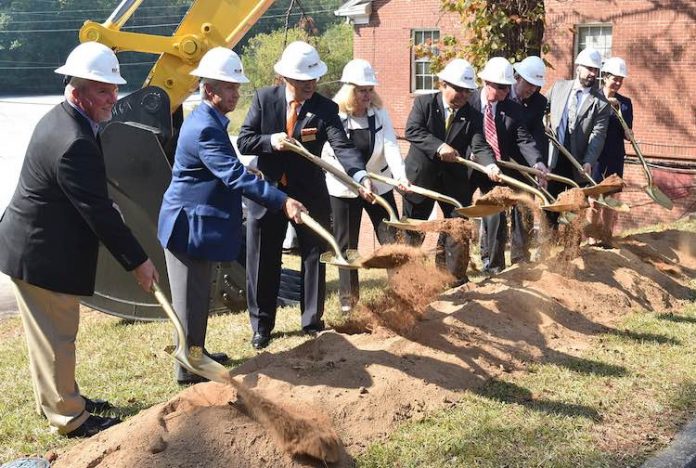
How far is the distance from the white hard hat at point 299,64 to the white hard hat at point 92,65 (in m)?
1.59

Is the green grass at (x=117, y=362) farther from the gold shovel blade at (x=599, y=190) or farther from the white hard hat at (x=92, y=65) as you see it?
the gold shovel blade at (x=599, y=190)

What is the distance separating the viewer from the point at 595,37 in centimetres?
1836

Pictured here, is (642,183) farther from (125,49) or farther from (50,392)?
(50,392)

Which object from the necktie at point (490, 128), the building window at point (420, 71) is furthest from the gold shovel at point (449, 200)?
the building window at point (420, 71)

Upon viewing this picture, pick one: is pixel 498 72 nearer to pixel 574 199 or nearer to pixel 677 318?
pixel 574 199

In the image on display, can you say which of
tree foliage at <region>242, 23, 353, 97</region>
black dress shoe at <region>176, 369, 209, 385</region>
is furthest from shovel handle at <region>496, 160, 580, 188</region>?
tree foliage at <region>242, 23, 353, 97</region>

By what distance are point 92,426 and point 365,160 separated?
3.19 m

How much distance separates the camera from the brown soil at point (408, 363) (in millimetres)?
3908

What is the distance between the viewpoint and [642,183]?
18.0 meters

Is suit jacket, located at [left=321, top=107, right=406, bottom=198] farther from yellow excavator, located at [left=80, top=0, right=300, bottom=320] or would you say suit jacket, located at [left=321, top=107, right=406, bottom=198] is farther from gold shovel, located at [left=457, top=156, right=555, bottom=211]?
yellow excavator, located at [left=80, top=0, right=300, bottom=320]

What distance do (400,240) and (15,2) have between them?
51.2m

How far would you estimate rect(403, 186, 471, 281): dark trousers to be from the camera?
23.4 feet

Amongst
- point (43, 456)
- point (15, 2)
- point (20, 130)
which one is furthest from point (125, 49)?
point (15, 2)

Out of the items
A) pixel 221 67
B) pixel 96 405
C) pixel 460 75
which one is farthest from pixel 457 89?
pixel 96 405
